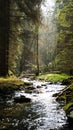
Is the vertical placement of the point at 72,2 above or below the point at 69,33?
above

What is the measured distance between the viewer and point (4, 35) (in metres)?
19.0

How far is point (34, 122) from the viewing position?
320 inches

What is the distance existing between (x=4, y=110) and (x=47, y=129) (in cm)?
288

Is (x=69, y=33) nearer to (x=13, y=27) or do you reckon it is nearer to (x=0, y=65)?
(x=13, y=27)

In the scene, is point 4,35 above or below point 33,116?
above

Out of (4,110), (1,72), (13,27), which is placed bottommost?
(1,72)

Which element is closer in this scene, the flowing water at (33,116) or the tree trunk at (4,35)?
the flowing water at (33,116)

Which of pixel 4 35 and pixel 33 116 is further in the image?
pixel 4 35

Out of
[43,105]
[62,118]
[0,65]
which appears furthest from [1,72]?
[62,118]

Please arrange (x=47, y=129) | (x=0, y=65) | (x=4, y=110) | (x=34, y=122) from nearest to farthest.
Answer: (x=47, y=129) → (x=34, y=122) → (x=4, y=110) → (x=0, y=65)

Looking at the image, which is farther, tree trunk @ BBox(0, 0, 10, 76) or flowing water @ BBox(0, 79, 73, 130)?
tree trunk @ BBox(0, 0, 10, 76)

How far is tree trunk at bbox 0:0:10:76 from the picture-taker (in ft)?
61.3

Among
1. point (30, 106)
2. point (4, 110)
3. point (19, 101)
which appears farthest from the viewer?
point (19, 101)

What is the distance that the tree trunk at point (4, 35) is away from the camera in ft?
61.3
